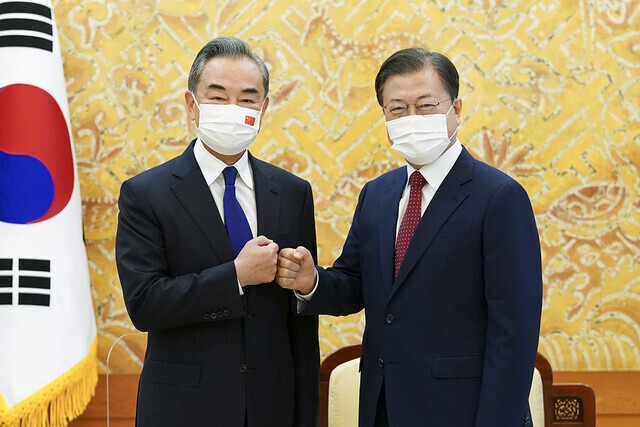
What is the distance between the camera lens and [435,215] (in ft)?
6.03

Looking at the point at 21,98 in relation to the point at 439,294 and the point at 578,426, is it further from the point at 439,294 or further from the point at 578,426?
the point at 578,426

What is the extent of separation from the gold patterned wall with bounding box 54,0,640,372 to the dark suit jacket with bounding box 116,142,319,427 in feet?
4.21

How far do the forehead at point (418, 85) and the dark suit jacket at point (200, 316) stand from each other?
50 centimetres

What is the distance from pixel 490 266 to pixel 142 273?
0.93 metres

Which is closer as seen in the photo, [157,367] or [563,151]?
[157,367]

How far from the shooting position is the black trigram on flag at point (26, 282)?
8.95 feet

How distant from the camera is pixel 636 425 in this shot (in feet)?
10.6

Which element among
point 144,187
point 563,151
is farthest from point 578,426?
point 144,187

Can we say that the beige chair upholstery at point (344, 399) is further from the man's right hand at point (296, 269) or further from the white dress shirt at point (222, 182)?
the white dress shirt at point (222, 182)

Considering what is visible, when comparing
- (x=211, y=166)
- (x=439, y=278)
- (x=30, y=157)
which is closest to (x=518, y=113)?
(x=439, y=278)

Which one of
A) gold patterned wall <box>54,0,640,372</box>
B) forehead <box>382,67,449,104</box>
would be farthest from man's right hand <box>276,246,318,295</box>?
gold patterned wall <box>54,0,640,372</box>

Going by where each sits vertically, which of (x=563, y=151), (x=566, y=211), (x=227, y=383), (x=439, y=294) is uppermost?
(x=563, y=151)

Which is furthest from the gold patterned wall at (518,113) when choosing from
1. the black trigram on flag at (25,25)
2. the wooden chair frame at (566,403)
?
the wooden chair frame at (566,403)

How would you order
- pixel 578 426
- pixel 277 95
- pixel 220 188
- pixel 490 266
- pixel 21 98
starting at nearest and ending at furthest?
pixel 490 266 < pixel 220 188 < pixel 578 426 < pixel 21 98 < pixel 277 95
